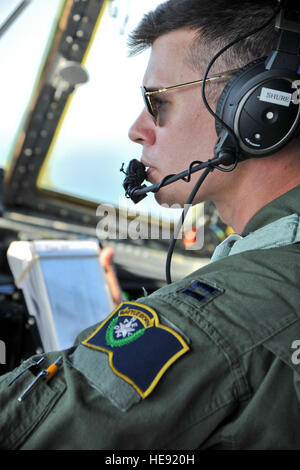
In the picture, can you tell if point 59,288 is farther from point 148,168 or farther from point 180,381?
point 180,381

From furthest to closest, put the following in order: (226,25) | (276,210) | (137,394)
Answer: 1. (226,25)
2. (276,210)
3. (137,394)

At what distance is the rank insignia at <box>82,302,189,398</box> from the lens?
550 mm

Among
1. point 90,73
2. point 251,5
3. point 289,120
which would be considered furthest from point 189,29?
point 90,73

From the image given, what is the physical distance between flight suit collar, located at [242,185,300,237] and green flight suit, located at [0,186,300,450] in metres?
0.16

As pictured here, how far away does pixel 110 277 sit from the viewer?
1.80 meters

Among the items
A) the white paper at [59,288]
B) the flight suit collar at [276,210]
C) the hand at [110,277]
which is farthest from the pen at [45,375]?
the hand at [110,277]

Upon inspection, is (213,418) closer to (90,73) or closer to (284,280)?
(284,280)

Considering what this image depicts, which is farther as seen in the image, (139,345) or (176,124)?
(176,124)

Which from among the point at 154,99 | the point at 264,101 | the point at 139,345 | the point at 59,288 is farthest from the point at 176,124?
the point at 59,288

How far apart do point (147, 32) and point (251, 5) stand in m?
0.23

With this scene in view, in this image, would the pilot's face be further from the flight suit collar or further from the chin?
the flight suit collar

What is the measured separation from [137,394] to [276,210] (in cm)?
39

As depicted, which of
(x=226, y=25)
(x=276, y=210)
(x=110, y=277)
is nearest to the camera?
(x=276, y=210)

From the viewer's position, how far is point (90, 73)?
2410 mm
